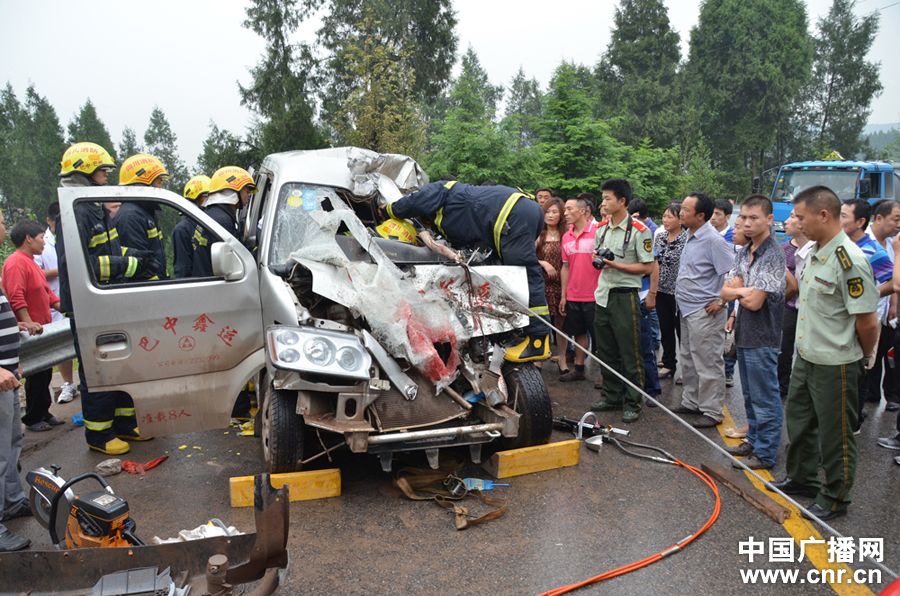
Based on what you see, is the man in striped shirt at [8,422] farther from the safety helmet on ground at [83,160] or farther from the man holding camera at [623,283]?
the man holding camera at [623,283]

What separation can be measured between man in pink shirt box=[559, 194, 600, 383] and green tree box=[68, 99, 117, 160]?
2288 inches

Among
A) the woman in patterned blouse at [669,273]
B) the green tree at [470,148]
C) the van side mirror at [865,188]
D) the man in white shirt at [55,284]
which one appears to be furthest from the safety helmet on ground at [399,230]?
the van side mirror at [865,188]

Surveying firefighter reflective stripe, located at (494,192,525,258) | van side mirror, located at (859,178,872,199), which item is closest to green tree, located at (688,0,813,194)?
van side mirror, located at (859,178,872,199)

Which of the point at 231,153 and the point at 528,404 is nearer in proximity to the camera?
the point at 528,404

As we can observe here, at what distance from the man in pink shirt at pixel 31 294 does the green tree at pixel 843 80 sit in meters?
48.5

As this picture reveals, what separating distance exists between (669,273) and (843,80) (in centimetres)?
4878

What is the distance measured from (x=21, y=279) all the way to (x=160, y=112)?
67558 mm

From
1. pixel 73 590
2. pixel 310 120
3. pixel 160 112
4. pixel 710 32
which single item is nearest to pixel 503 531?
pixel 73 590

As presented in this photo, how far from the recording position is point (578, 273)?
6.46 metres

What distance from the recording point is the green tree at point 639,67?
125 feet

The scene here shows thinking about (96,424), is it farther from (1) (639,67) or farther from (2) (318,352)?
(1) (639,67)

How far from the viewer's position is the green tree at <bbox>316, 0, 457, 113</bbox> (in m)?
24.2

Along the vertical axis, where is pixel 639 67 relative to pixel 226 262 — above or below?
above

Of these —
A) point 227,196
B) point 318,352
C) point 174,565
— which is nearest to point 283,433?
point 318,352
